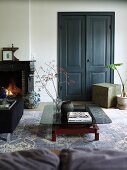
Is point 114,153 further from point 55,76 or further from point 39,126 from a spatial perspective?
point 55,76

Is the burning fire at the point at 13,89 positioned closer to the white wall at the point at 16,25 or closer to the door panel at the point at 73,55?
the white wall at the point at 16,25

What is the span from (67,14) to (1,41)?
172 cm

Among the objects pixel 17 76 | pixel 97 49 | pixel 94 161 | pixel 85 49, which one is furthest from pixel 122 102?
pixel 94 161

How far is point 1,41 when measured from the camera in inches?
234

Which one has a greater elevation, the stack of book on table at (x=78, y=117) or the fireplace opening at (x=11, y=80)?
the fireplace opening at (x=11, y=80)

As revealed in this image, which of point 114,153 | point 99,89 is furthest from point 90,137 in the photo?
point 114,153

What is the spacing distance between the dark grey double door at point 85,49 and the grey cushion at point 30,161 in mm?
5442

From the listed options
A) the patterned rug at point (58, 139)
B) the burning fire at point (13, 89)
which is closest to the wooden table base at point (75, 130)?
the patterned rug at point (58, 139)

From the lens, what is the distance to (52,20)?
6277mm

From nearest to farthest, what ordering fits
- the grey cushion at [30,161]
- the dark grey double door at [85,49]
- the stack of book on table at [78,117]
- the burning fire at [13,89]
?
the grey cushion at [30,161], the stack of book on table at [78,117], the burning fire at [13,89], the dark grey double door at [85,49]

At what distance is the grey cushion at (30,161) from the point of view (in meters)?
0.96

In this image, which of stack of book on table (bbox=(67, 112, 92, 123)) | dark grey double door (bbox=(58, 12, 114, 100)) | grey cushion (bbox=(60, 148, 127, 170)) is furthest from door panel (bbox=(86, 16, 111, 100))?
grey cushion (bbox=(60, 148, 127, 170))

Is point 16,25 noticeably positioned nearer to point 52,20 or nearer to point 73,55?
point 52,20

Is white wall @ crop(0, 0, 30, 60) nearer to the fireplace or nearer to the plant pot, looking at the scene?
the fireplace
